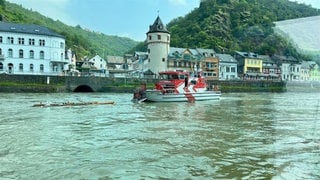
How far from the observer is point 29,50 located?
215ft

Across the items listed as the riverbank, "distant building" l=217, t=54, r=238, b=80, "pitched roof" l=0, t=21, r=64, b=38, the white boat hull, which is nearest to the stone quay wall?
the riverbank

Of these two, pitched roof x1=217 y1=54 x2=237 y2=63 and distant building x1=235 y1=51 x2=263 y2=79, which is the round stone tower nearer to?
pitched roof x1=217 y1=54 x2=237 y2=63

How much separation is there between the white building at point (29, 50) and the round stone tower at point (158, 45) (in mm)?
20398

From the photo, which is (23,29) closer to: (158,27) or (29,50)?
(29,50)

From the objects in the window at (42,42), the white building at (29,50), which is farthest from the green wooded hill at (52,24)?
the window at (42,42)

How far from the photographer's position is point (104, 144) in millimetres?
14180

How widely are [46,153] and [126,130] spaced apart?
6345 millimetres

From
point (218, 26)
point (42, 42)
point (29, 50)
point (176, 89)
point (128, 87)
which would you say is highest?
point (218, 26)

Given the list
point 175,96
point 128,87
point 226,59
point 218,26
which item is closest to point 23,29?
point 128,87

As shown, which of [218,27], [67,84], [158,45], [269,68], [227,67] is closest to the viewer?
[67,84]

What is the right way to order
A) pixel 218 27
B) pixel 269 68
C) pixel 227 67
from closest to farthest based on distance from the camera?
pixel 227 67
pixel 269 68
pixel 218 27

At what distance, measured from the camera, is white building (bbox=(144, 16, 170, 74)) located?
79.0 meters

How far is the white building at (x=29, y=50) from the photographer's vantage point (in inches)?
2514

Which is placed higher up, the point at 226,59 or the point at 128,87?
the point at 226,59
